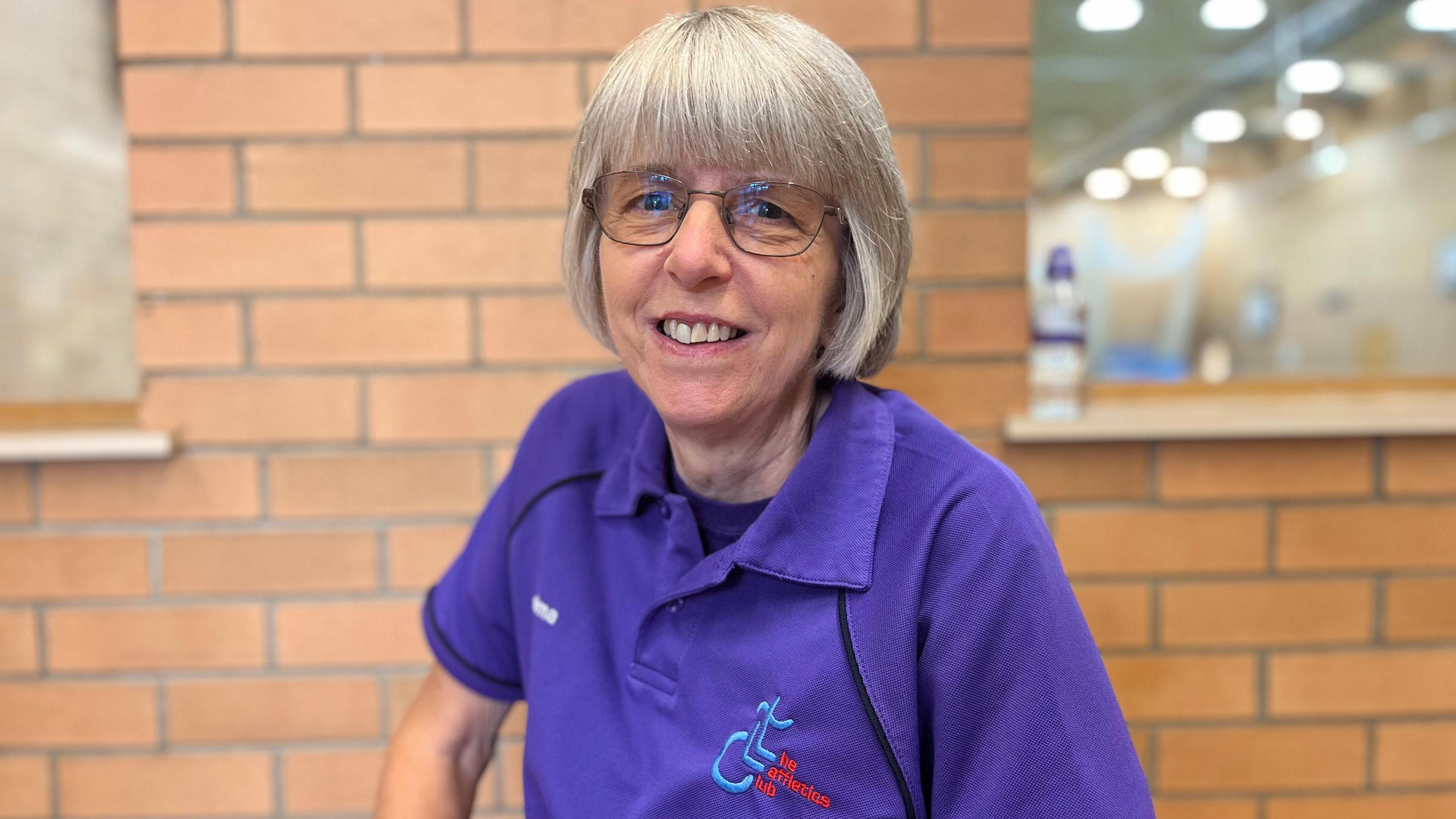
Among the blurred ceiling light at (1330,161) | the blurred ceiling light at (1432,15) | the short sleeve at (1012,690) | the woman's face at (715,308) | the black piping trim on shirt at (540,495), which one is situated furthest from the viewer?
the blurred ceiling light at (1330,161)

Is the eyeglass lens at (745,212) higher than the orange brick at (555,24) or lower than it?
lower

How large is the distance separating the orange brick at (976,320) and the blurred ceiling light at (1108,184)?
1.27 feet

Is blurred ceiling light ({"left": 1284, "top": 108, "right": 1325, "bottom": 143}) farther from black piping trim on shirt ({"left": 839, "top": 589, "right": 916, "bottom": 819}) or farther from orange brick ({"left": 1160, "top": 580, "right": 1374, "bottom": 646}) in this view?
black piping trim on shirt ({"left": 839, "top": 589, "right": 916, "bottom": 819})

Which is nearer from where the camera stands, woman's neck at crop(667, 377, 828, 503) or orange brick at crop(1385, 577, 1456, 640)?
woman's neck at crop(667, 377, 828, 503)

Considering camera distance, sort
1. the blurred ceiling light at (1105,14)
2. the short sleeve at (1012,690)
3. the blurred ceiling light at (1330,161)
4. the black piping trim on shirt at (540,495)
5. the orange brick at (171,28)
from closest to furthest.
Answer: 1. the short sleeve at (1012,690)
2. the black piping trim on shirt at (540,495)
3. the orange brick at (171,28)
4. the blurred ceiling light at (1105,14)
5. the blurred ceiling light at (1330,161)

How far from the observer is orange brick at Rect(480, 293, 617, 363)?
158 centimetres

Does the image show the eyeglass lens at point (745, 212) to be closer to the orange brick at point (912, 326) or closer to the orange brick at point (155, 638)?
the orange brick at point (912, 326)

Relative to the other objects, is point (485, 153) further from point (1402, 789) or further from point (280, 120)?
point (1402, 789)

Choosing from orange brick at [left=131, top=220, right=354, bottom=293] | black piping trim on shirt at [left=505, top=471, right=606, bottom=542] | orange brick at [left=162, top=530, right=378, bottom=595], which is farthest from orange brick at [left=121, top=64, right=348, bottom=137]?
black piping trim on shirt at [left=505, top=471, right=606, bottom=542]

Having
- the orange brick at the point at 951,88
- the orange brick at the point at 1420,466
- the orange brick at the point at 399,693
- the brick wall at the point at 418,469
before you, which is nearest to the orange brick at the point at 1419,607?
the brick wall at the point at 418,469

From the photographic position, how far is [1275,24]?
1878mm

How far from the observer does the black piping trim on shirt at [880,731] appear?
87cm

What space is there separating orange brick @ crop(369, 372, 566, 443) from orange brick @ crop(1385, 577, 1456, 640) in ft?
4.95

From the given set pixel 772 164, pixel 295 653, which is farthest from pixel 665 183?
pixel 295 653
